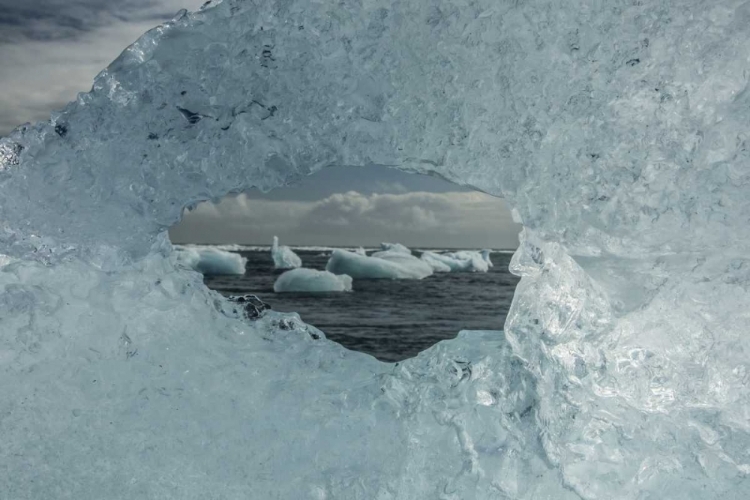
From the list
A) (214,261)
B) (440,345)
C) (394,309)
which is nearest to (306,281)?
(394,309)

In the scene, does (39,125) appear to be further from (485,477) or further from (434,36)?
(485,477)

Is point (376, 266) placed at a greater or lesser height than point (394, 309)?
greater

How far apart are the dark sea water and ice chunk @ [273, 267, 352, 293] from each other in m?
0.26

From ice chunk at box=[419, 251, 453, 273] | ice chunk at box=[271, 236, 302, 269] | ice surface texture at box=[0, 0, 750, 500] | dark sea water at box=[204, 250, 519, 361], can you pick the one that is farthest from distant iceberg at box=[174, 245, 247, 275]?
ice surface texture at box=[0, 0, 750, 500]

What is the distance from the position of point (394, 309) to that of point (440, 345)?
52.8 ft

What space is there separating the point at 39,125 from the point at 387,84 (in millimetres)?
1401

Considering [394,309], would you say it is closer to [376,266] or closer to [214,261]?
[376,266]

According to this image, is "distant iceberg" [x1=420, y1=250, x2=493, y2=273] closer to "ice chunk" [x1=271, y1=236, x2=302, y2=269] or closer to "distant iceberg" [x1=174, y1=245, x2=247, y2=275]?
"ice chunk" [x1=271, y1=236, x2=302, y2=269]

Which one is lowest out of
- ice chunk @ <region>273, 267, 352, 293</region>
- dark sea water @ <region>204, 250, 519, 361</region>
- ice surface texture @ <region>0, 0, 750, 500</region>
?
dark sea water @ <region>204, 250, 519, 361</region>

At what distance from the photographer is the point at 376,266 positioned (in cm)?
2702

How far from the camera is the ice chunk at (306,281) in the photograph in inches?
831

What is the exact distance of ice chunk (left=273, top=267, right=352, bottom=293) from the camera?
831 inches

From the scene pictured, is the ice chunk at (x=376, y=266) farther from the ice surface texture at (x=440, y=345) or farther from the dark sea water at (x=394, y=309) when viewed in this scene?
the ice surface texture at (x=440, y=345)

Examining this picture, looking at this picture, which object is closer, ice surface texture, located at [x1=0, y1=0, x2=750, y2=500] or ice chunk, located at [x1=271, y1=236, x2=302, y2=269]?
ice surface texture, located at [x1=0, y1=0, x2=750, y2=500]
